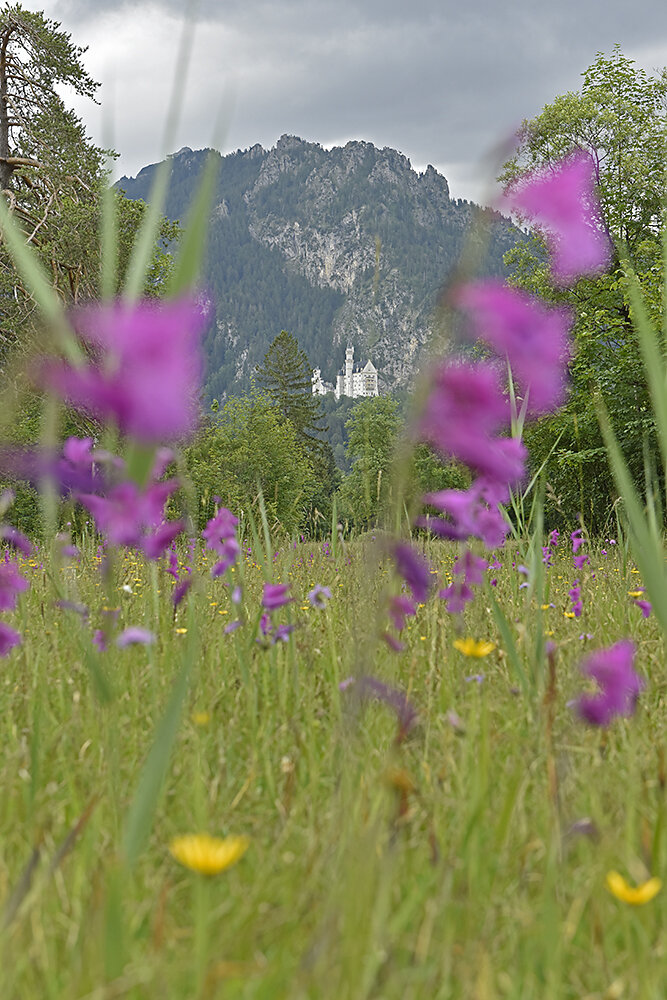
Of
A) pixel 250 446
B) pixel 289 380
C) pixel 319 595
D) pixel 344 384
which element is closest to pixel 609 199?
pixel 250 446

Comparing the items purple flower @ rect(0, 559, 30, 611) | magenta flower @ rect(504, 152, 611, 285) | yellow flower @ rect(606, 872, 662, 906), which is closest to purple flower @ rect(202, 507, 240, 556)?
purple flower @ rect(0, 559, 30, 611)

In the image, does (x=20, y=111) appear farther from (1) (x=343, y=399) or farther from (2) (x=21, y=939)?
(1) (x=343, y=399)

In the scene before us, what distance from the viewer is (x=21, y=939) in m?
0.84

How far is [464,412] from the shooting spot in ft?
2.15

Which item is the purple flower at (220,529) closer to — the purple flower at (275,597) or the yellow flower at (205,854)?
the purple flower at (275,597)

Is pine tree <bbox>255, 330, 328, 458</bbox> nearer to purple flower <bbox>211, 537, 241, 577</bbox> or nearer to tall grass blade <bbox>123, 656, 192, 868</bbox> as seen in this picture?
purple flower <bbox>211, 537, 241, 577</bbox>

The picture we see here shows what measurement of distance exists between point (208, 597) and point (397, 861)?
2.37m

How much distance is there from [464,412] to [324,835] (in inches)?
29.1

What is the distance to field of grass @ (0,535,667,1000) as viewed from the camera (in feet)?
2.61

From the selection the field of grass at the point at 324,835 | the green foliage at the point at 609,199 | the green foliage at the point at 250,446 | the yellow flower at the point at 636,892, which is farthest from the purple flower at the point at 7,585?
the green foliage at the point at 250,446

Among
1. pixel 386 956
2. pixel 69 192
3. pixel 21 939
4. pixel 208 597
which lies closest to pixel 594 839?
pixel 386 956

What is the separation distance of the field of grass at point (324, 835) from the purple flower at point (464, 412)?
202 millimetres

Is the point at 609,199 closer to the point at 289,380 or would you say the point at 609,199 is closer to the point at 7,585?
the point at 7,585

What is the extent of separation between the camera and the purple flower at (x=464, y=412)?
643mm
